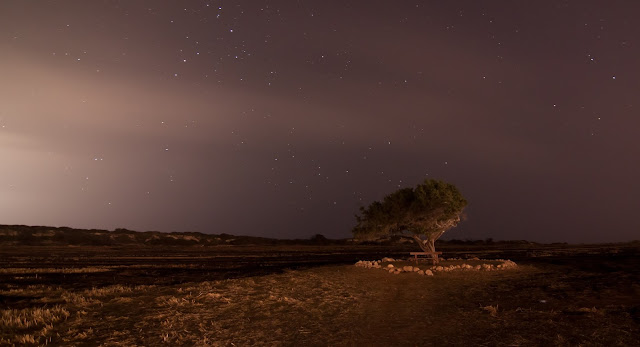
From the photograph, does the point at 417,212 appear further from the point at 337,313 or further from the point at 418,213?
the point at 337,313

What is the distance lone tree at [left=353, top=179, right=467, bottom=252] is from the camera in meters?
38.2

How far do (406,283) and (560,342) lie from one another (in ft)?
47.8

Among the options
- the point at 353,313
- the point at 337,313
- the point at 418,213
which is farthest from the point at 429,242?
the point at 337,313

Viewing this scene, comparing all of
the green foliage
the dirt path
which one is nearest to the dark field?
the dirt path

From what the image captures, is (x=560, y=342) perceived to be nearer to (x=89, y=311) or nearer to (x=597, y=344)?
(x=597, y=344)

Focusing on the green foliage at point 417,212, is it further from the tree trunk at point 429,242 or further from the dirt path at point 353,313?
the dirt path at point 353,313

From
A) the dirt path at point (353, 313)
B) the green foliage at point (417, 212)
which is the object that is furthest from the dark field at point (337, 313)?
the green foliage at point (417, 212)

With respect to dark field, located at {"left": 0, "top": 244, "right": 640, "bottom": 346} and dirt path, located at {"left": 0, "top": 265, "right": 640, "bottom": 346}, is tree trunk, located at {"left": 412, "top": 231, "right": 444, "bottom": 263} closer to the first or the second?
dark field, located at {"left": 0, "top": 244, "right": 640, "bottom": 346}

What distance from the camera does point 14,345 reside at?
1350 centimetres

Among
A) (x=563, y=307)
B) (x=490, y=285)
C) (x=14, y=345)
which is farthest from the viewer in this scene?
(x=490, y=285)

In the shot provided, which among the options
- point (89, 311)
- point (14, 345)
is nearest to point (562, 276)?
point (89, 311)

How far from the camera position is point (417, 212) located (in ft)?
127

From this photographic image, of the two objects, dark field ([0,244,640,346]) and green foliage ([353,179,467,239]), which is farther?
green foliage ([353,179,467,239])

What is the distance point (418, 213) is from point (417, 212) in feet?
0.43
